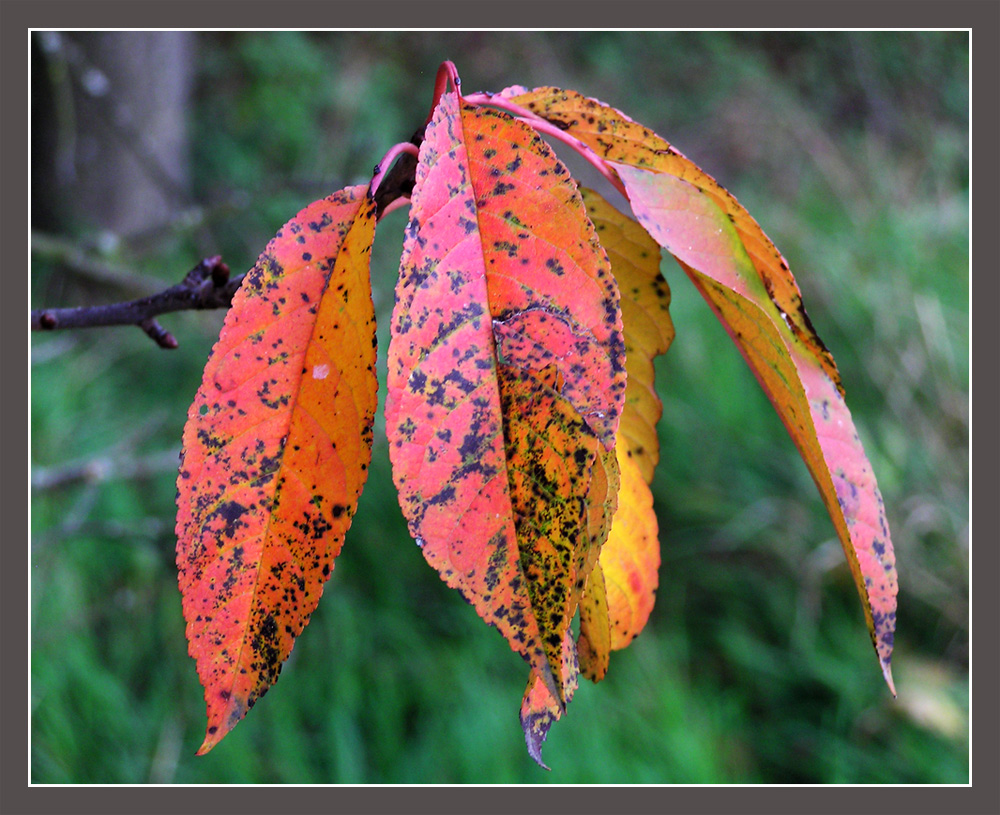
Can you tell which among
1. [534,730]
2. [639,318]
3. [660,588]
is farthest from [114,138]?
[534,730]

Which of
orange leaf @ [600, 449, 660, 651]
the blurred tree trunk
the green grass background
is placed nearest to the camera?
orange leaf @ [600, 449, 660, 651]

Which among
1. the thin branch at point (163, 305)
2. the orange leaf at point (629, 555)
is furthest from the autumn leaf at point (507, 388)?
the thin branch at point (163, 305)

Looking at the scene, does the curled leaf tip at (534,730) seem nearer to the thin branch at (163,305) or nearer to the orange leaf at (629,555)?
the orange leaf at (629,555)

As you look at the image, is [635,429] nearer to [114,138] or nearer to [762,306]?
[762,306]

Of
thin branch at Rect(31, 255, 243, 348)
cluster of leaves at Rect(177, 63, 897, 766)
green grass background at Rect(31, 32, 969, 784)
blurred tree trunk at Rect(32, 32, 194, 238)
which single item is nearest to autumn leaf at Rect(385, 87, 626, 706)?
cluster of leaves at Rect(177, 63, 897, 766)

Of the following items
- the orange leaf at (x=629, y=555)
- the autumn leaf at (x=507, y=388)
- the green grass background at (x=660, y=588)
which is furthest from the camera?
the green grass background at (x=660, y=588)

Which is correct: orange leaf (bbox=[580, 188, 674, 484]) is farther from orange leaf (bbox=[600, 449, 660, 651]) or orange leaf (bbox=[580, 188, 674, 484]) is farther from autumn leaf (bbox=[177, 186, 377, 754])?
autumn leaf (bbox=[177, 186, 377, 754])
